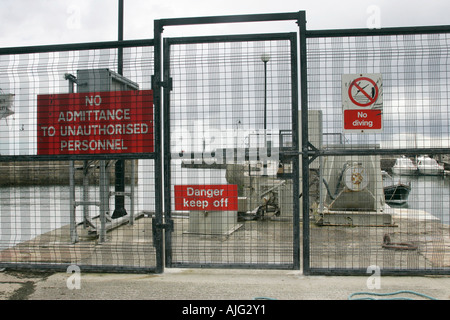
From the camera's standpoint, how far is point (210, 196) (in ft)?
15.0

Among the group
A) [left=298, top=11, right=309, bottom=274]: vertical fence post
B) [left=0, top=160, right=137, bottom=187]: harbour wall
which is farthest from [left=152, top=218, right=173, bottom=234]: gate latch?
[left=298, top=11, right=309, bottom=274]: vertical fence post

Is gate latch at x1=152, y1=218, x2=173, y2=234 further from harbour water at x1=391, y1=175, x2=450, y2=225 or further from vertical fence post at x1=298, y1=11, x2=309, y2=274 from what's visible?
harbour water at x1=391, y1=175, x2=450, y2=225

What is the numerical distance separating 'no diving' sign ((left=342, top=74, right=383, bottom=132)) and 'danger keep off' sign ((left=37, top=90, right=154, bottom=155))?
7.41 feet

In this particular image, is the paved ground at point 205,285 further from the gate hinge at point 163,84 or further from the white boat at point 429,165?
the gate hinge at point 163,84

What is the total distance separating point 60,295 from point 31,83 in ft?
8.36

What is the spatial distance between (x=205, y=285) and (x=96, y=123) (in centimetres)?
230

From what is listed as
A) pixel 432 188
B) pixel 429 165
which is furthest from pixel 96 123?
pixel 429 165

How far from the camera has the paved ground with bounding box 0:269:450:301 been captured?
3.99 m

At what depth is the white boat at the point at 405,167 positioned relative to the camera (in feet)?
17.6

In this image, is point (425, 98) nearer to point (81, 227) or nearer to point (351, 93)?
point (351, 93)

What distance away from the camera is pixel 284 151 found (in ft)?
14.8

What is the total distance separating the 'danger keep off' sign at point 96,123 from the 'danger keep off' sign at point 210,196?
0.68 meters

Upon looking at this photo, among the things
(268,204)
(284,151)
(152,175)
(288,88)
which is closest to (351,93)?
(288,88)

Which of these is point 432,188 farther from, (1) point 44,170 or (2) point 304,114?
(1) point 44,170
